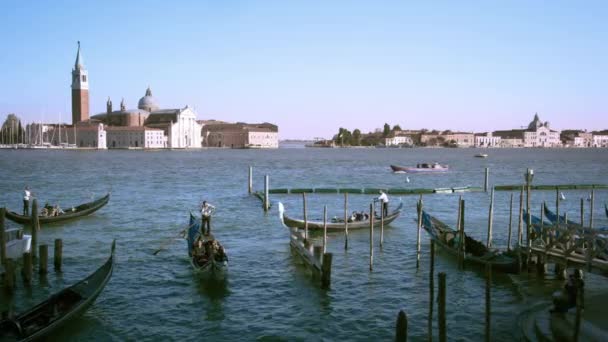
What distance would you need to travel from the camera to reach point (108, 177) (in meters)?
43.0

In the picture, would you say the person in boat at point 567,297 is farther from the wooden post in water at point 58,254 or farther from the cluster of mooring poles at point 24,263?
the wooden post in water at point 58,254

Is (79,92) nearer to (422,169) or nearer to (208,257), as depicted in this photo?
(422,169)

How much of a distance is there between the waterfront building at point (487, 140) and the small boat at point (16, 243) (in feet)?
584

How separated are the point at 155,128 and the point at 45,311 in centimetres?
11490

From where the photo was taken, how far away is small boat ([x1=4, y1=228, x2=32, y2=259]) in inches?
495

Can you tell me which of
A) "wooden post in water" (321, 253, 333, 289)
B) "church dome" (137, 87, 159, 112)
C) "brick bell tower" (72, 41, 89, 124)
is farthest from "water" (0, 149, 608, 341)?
"church dome" (137, 87, 159, 112)

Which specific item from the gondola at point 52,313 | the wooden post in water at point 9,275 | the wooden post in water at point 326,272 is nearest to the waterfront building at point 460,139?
the wooden post in water at point 326,272

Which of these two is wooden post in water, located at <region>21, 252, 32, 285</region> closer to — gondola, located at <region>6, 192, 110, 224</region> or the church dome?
gondola, located at <region>6, 192, 110, 224</region>

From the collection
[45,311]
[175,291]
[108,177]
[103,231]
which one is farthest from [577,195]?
[108,177]

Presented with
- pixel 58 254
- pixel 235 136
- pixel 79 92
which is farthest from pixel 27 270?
pixel 235 136

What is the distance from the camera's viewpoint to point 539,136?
582ft

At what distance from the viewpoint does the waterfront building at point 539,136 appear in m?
177

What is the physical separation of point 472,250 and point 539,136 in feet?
579

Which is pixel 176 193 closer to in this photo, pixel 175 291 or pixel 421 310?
pixel 175 291
